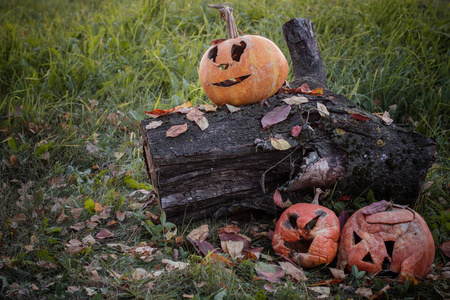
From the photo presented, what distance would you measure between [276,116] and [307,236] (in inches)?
32.8

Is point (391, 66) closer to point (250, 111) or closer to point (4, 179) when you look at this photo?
point (250, 111)

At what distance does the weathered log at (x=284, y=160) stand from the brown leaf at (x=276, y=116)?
4cm

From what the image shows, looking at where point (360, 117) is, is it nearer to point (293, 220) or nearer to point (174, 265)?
point (293, 220)

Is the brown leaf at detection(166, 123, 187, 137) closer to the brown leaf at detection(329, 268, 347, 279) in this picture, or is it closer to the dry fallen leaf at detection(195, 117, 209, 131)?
the dry fallen leaf at detection(195, 117, 209, 131)

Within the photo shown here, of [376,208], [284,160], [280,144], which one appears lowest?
[376,208]

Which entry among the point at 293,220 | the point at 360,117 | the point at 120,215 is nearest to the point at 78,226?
the point at 120,215

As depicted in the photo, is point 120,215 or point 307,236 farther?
point 120,215

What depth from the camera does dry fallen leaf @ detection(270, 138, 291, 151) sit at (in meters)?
2.30

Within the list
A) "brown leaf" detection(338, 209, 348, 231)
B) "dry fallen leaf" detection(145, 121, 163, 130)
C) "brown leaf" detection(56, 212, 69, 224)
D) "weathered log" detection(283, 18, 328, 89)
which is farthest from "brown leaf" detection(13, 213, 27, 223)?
"weathered log" detection(283, 18, 328, 89)

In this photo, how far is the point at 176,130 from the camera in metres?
2.33

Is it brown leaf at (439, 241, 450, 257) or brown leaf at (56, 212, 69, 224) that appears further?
brown leaf at (56, 212, 69, 224)

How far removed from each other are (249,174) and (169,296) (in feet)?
3.17

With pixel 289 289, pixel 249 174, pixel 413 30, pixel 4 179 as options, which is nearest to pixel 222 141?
pixel 249 174

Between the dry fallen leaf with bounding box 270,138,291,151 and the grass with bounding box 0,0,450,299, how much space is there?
0.60 metres
